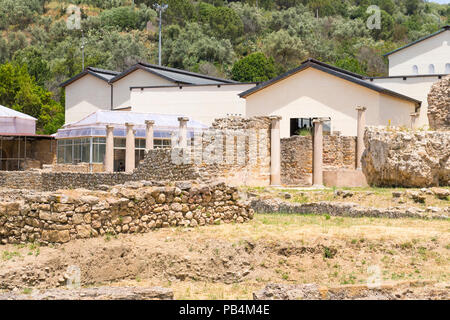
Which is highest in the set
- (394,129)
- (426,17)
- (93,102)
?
(426,17)

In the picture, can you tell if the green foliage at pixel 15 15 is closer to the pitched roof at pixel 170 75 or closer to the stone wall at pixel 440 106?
the pitched roof at pixel 170 75

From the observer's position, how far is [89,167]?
41.4 metres

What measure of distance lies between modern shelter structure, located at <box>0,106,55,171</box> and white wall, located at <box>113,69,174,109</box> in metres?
7.37

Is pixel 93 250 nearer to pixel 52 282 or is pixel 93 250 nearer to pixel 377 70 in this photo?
pixel 52 282

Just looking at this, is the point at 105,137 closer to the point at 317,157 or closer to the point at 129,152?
the point at 129,152

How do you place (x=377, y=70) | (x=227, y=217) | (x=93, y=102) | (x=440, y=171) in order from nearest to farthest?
1. (x=227, y=217)
2. (x=440, y=171)
3. (x=93, y=102)
4. (x=377, y=70)

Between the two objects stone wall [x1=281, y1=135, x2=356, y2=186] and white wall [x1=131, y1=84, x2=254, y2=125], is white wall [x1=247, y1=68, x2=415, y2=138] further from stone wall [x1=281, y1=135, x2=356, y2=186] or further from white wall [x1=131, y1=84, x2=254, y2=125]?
white wall [x1=131, y1=84, x2=254, y2=125]

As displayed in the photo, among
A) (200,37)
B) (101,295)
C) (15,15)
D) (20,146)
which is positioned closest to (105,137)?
(20,146)

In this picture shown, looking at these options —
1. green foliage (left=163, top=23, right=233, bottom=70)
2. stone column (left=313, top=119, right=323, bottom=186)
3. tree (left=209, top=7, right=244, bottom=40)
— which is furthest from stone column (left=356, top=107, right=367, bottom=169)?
tree (left=209, top=7, right=244, bottom=40)

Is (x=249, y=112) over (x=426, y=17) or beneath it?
beneath

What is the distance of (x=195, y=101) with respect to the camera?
50.1 m

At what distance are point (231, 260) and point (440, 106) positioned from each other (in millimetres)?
16958
